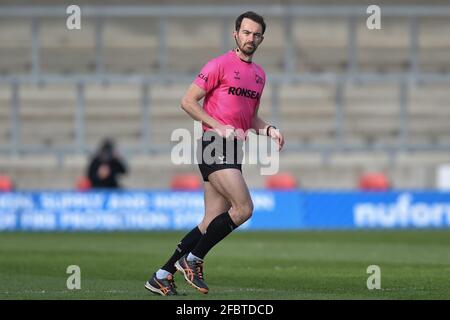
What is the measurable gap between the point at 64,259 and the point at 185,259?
580 cm

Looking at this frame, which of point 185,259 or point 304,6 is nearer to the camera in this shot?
point 185,259

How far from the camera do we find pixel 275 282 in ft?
38.3

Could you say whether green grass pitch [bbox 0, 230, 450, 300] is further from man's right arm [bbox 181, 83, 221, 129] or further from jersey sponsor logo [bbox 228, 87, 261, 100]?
jersey sponsor logo [bbox 228, 87, 261, 100]

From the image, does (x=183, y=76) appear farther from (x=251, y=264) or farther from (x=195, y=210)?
(x=251, y=264)

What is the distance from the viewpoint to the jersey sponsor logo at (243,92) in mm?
9898

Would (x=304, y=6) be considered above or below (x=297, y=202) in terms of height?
above

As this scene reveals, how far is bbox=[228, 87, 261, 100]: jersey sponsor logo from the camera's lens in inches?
A: 390

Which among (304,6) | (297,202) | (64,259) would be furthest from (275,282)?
(304,6)

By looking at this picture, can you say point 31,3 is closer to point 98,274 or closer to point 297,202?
point 297,202

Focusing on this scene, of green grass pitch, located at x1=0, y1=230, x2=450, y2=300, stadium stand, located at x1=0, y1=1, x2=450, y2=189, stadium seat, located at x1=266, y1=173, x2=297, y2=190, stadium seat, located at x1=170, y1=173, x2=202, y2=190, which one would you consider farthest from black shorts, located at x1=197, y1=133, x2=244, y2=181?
stadium stand, located at x1=0, y1=1, x2=450, y2=189

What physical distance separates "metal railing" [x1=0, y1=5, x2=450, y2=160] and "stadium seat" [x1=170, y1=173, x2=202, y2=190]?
56.5 inches

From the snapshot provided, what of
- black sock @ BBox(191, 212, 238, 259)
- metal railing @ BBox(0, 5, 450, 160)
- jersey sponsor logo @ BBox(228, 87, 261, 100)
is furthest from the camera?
metal railing @ BBox(0, 5, 450, 160)

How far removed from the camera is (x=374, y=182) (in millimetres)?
25516
